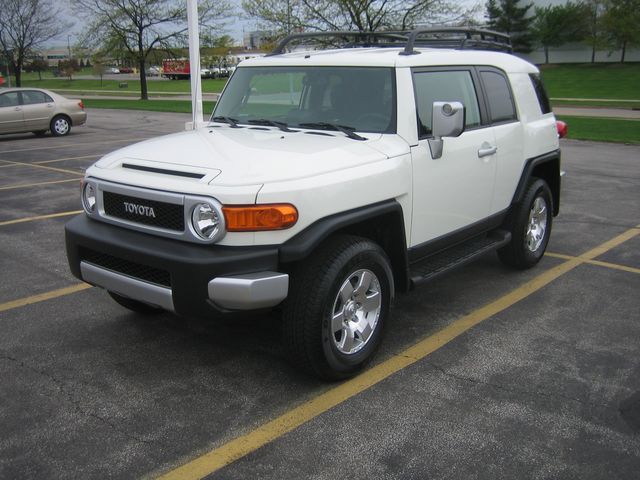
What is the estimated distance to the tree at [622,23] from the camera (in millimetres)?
53031

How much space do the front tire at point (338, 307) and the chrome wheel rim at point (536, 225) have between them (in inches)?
97.6

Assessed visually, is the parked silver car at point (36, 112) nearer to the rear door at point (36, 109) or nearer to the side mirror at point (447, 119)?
the rear door at point (36, 109)

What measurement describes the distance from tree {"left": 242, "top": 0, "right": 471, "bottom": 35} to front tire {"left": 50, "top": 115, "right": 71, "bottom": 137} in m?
12.1

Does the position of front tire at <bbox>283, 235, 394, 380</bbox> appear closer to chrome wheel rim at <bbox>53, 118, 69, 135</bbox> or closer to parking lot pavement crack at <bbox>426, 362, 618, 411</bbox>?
parking lot pavement crack at <bbox>426, 362, 618, 411</bbox>

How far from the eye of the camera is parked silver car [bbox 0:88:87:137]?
17719 millimetres

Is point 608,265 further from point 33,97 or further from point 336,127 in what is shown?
point 33,97

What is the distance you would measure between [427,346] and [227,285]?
1722mm

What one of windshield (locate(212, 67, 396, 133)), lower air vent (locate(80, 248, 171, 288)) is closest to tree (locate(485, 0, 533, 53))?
windshield (locate(212, 67, 396, 133))

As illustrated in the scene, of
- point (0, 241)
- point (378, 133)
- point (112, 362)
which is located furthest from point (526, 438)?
point (0, 241)

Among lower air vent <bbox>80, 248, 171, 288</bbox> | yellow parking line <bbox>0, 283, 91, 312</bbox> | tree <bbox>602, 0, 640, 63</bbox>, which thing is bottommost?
yellow parking line <bbox>0, 283, 91, 312</bbox>

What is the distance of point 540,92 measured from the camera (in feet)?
20.8

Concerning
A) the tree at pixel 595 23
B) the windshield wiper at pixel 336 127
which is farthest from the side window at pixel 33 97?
the tree at pixel 595 23

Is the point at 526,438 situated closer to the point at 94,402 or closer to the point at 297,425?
the point at 297,425

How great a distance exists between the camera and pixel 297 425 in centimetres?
352
